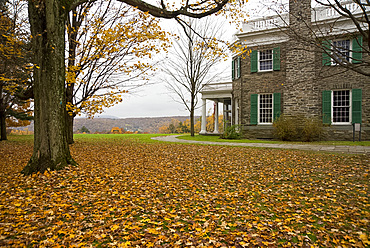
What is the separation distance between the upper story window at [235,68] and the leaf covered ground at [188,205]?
11.6 m

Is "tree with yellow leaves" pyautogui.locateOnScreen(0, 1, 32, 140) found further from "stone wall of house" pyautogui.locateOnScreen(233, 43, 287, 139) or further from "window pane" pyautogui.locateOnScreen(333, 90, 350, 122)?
"window pane" pyautogui.locateOnScreen(333, 90, 350, 122)

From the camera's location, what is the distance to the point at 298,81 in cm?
1564

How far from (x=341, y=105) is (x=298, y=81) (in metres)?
2.85

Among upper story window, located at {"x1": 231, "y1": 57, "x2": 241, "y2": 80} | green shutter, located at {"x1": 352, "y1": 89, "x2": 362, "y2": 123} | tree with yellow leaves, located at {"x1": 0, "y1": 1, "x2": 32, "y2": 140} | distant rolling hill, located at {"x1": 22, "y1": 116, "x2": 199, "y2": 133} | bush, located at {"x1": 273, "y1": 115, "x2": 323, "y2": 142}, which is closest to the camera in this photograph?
tree with yellow leaves, located at {"x1": 0, "y1": 1, "x2": 32, "y2": 140}

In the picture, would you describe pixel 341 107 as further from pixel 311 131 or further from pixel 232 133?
pixel 232 133

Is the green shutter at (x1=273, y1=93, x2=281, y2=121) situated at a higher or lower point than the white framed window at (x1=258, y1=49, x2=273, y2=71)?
lower

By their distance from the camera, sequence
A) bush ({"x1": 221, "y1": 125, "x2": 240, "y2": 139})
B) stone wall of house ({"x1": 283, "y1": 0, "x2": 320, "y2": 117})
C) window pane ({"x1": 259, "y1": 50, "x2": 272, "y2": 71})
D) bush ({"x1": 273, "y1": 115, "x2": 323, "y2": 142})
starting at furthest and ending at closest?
bush ({"x1": 221, "y1": 125, "x2": 240, "y2": 139}), window pane ({"x1": 259, "y1": 50, "x2": 272, "y2": 71}), stone wall of house ({"x1": 283, "y1": 0, "x2": 320, "y2": 117}), bush ({"x1": 273, "y1": 115, "x2": 323, "y2": 142})

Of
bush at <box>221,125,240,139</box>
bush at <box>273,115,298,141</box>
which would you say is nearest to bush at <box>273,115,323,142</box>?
bush at <box>273,115,298,141</box>

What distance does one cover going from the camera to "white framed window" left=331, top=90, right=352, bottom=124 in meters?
14.6

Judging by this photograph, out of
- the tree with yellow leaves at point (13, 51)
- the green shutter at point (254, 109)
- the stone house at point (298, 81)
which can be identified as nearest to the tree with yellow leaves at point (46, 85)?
the tree with yellow leaves at point (13, 51)

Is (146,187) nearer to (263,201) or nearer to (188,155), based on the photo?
(263,201)

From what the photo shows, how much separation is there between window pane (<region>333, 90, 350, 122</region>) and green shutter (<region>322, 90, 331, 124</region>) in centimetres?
36

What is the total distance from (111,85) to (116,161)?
17.4ft

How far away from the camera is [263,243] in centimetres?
311
